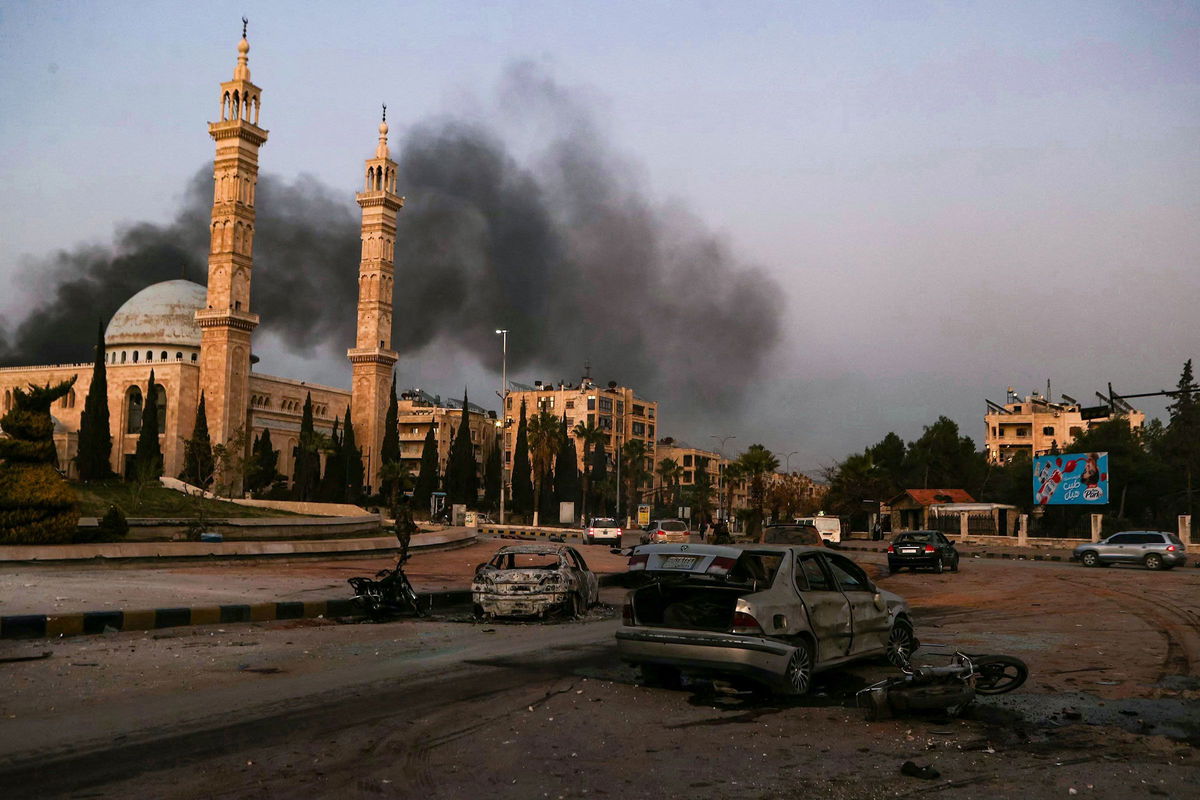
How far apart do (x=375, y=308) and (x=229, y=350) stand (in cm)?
1813

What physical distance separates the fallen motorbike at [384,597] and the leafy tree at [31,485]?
15.2 m

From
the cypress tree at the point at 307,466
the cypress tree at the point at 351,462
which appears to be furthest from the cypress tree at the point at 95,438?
the cypress tree at the point at 351,462

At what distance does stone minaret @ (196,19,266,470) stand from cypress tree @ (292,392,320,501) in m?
5.17

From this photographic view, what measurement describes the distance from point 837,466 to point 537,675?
85.9m

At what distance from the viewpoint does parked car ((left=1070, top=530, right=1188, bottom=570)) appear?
3703 cm

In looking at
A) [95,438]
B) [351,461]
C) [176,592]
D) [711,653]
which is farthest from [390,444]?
[711,653]

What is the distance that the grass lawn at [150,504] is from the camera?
41.7 meters

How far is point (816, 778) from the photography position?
6.44 meters

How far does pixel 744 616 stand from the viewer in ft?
29.8

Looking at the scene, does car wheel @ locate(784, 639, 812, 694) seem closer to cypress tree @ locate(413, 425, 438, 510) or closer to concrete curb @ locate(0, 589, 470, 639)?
concrete curb @ locate(0, 589, 470, 639)

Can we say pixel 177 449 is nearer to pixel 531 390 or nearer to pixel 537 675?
pixel 531 390

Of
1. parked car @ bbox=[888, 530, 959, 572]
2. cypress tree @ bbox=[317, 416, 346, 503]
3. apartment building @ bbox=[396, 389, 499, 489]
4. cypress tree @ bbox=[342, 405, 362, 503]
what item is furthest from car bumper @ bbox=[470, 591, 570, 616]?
apartment building @ bbox=[396, 389, 499, 489]

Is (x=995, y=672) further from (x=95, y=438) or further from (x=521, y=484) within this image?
(x=521, y=484)

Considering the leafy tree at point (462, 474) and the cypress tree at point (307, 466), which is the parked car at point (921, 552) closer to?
the cypress tree at point (307, 466)
